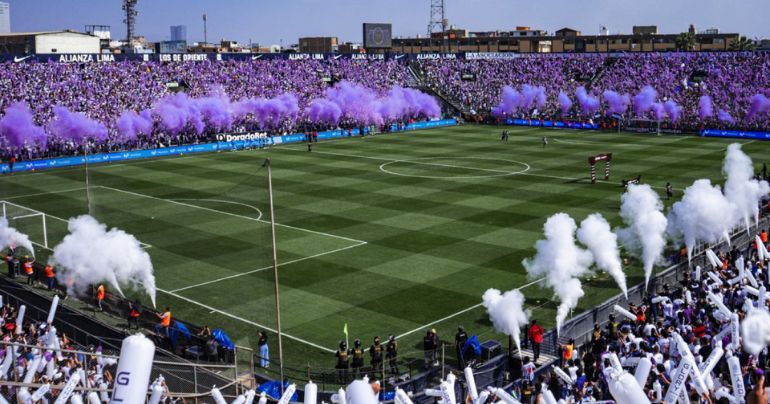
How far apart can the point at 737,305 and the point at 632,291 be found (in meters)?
5.43

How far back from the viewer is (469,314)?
1037 inches

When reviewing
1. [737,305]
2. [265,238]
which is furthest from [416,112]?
[737,305]

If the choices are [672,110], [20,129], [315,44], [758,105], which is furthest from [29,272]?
[315,44]

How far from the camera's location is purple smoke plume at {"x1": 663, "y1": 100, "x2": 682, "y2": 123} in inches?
3083

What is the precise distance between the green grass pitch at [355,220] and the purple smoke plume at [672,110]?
782 cm

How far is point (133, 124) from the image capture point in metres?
64.6

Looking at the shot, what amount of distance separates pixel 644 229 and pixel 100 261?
20694 mm

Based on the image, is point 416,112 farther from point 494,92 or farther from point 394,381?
point 394,381

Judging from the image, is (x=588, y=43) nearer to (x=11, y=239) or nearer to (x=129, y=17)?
(x=129, y=17)

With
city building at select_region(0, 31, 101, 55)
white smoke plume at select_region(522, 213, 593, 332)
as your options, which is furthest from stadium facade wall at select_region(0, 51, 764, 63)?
white smoke plume at select_region(522, 213, 593, 332)

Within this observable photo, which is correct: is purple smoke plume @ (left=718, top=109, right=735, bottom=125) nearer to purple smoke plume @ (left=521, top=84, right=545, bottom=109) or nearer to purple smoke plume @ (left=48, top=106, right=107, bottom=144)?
purple smoke plume @ (left=521, top=84, right=545, bottom=109)

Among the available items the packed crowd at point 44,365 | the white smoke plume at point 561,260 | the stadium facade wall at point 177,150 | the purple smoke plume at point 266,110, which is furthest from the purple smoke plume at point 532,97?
the packed crowd at point 44,365

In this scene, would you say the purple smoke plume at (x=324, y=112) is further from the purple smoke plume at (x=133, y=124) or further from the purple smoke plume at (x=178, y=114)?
the purple smoke plume at (x=133, y=124)

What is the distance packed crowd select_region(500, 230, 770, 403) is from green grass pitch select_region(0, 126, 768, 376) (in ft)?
13.2
